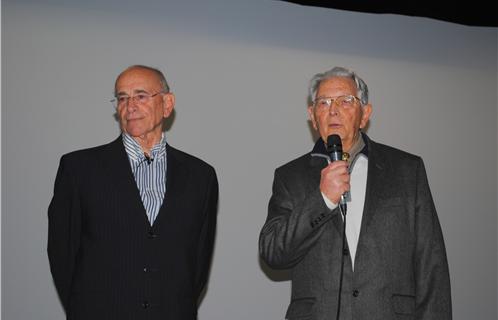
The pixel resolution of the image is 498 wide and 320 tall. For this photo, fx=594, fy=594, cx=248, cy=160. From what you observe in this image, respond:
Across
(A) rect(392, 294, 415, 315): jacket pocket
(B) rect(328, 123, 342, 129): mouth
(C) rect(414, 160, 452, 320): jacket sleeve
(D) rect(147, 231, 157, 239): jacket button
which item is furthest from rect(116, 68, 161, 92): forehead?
(A) rect(392, 294, 415, 315): jacket pocket

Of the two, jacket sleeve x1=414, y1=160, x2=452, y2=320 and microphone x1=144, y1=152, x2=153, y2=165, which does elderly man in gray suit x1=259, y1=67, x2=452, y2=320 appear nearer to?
jacket sleeve x1=414, y1=160, x2=452, y2=320

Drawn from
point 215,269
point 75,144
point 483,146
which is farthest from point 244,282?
point 483,146

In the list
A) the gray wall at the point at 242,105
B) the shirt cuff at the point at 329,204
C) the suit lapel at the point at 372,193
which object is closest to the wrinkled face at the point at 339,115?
the suit lapel at the point at 372,193

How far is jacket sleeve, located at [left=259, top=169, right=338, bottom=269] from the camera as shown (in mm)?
2299

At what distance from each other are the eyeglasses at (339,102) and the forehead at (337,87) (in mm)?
23

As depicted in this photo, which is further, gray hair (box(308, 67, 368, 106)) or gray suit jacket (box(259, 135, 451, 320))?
gray hair (box(308, 67, 368, 106))

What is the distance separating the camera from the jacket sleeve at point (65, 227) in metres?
2.76

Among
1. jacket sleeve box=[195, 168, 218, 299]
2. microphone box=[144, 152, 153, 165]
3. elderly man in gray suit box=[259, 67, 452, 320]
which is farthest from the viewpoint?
jacket sleeve box=[195, 168, 218, 299]

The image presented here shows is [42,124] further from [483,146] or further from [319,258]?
[483,146]

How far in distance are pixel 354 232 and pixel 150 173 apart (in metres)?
1.02

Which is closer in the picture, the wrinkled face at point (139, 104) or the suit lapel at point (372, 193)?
the suit lapel at point (372, 193)

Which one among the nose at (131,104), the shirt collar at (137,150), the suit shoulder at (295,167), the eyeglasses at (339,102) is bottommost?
the suit shoulder at (295,167)

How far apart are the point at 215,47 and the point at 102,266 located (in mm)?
1991

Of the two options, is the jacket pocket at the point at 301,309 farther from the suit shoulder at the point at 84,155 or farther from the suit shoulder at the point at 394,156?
the suit shoulder at the point at 84,155
